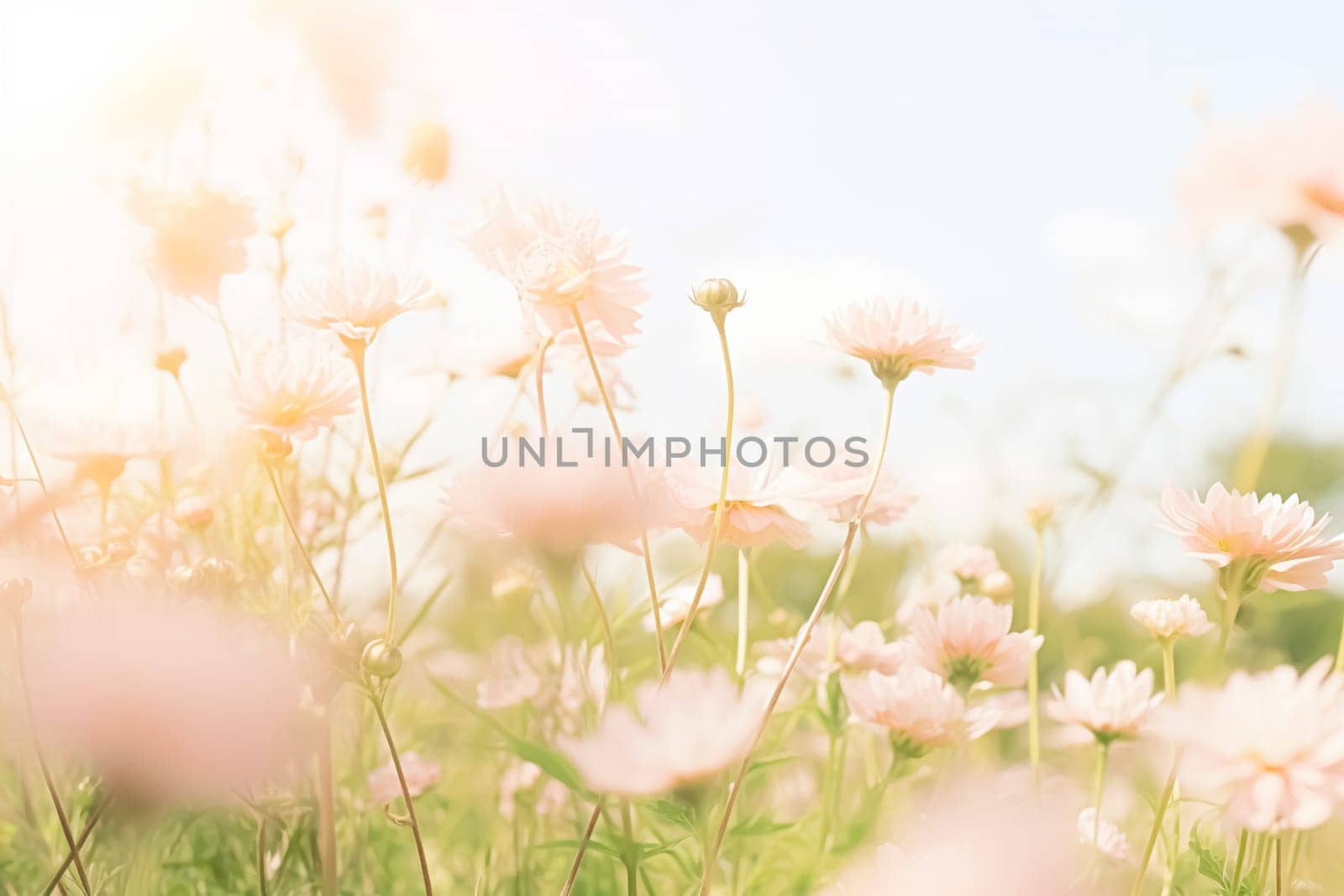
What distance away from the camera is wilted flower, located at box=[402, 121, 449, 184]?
0.56m

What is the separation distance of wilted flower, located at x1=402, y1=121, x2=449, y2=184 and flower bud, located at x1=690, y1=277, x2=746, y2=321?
277 mm

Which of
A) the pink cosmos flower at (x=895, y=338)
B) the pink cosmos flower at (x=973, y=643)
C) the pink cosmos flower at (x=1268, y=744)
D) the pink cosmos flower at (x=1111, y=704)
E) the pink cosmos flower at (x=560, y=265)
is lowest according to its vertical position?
the pink cosmos flower at (x=1111, y=704)

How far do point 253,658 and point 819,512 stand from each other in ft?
0.55

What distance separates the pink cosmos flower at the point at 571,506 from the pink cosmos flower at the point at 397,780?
0.26 meters

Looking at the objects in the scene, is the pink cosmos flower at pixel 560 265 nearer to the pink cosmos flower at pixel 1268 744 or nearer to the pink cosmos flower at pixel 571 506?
the pink cosmos flower at pixel 571 506

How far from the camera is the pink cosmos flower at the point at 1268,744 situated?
0.28 meters

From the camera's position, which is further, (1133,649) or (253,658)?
(1133,649)

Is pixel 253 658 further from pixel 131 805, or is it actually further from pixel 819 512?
pixel 819 512

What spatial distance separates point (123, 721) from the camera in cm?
32

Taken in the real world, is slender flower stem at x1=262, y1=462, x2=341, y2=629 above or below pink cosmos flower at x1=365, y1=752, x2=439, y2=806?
above

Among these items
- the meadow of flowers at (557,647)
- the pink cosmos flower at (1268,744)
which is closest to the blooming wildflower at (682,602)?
the meadow of flowers at (557,647)

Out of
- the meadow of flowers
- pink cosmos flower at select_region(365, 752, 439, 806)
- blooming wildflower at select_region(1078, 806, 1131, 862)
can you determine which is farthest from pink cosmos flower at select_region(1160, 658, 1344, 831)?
pink cosmos flower at select_region(365, 752, 439, 806)

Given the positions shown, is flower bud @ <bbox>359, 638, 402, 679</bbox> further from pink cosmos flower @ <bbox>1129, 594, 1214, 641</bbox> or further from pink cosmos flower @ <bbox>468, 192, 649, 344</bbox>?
pink cosmos flower @ <bbox>1129, 594, 1214, 641</bbox>

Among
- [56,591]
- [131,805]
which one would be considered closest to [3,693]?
[56,591]
